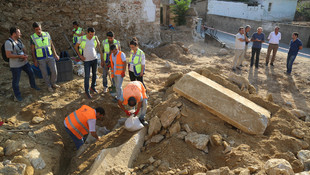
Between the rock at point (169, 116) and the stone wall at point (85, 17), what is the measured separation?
18.5 ft

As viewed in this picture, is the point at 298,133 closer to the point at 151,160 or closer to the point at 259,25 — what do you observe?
the point at 151,160

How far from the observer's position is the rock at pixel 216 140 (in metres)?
3.31

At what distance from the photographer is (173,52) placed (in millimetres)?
9883

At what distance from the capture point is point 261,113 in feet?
12.0

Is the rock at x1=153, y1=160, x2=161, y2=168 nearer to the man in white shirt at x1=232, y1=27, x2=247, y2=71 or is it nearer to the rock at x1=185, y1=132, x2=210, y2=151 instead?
the rock at x1=185, y1=132, x2=210, y2=151

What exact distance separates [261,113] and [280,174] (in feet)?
4.28

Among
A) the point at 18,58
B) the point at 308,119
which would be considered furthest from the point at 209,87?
the point at 18,58

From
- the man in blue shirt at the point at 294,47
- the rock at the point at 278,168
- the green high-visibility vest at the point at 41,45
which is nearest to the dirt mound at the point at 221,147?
the rock at the point at 278,168

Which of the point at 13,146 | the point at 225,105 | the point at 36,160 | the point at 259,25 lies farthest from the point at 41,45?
the point at 259,25

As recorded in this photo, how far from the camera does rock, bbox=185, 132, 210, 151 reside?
3.29 meters

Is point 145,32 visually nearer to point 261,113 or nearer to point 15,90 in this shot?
point 15,90

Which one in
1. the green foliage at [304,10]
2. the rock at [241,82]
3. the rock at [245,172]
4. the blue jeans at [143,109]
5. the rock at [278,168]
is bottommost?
the rock at [245,172]

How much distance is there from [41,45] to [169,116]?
3314mm

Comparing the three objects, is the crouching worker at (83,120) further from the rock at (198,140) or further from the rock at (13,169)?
the rock at (198,140)
